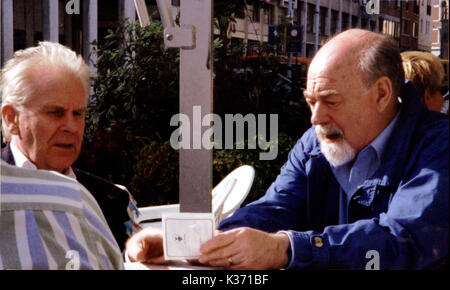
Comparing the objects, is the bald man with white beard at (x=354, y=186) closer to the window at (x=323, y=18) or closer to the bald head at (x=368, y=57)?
the bald head at (x=368, y=57)

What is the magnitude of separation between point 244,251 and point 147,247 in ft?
1.13

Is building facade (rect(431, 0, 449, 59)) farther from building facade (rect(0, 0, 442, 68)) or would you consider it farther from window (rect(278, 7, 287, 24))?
window (rect(278, 7, 287, 24))

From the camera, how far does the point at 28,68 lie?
228cm

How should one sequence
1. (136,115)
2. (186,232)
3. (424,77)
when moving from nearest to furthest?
(186,232)
(424,77)
(136,115)

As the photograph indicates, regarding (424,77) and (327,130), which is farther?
(424,77)

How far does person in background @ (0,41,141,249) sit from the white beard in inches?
35.2

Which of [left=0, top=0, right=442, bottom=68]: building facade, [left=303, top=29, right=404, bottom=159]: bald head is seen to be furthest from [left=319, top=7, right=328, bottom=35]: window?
[left=303, top=29, right=404, bottom=159]: bald head

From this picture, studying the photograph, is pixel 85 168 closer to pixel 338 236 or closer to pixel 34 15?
pixel 34 15

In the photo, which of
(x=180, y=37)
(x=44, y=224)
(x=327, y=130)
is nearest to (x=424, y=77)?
(x=327, y=130)

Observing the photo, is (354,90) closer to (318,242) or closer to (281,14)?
(318,242)

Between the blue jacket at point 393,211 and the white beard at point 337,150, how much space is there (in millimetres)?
76

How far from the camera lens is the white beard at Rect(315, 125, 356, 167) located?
2014 millimetres
